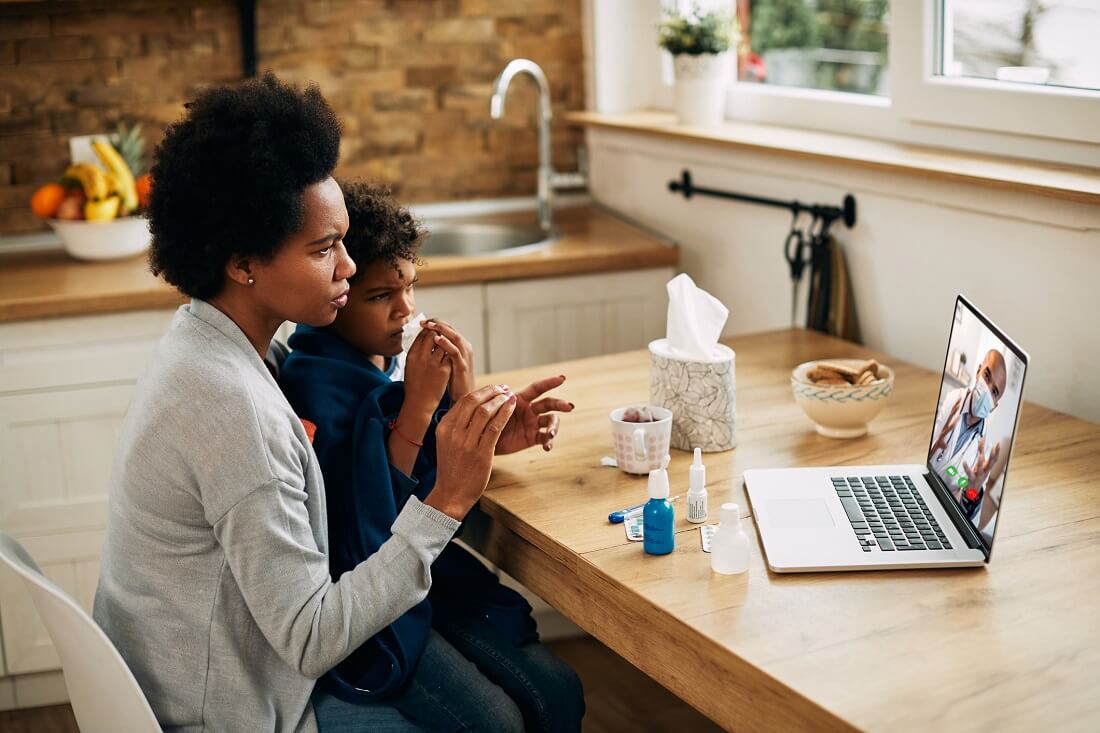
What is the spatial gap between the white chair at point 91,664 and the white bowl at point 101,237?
4.69ft

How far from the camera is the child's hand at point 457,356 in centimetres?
166

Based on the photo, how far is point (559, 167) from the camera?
3.33 m

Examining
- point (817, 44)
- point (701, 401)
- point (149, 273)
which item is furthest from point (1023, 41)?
point (149, 273)

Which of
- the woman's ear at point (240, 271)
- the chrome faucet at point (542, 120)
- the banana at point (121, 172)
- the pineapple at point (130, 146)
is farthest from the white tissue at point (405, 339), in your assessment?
the pineapple at point (130, 146)

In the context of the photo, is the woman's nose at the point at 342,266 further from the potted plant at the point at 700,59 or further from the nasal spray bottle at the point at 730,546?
the potted plant at the point at 700,59

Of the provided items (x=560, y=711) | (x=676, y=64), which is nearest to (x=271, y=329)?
(x=560, y=711)

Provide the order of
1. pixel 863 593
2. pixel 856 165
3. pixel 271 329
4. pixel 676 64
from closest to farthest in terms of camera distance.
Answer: pixel 863 593, pixel 271 329, pixel 856 165, pixel 676 64

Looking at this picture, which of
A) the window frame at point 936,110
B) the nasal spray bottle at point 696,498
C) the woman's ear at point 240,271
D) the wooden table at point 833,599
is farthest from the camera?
the window frame at point 936,110

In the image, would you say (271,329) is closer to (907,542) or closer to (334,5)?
(907,542)

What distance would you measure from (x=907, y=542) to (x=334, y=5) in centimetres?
220

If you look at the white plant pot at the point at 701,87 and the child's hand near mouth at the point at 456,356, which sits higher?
the white plant pot at the point at 701,87

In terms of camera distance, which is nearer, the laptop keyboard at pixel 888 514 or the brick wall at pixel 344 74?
the laptop keyboard at pixel 888 514

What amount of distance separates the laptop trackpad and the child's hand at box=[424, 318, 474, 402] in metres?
0.44

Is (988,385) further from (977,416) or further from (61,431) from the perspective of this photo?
(61,431)
